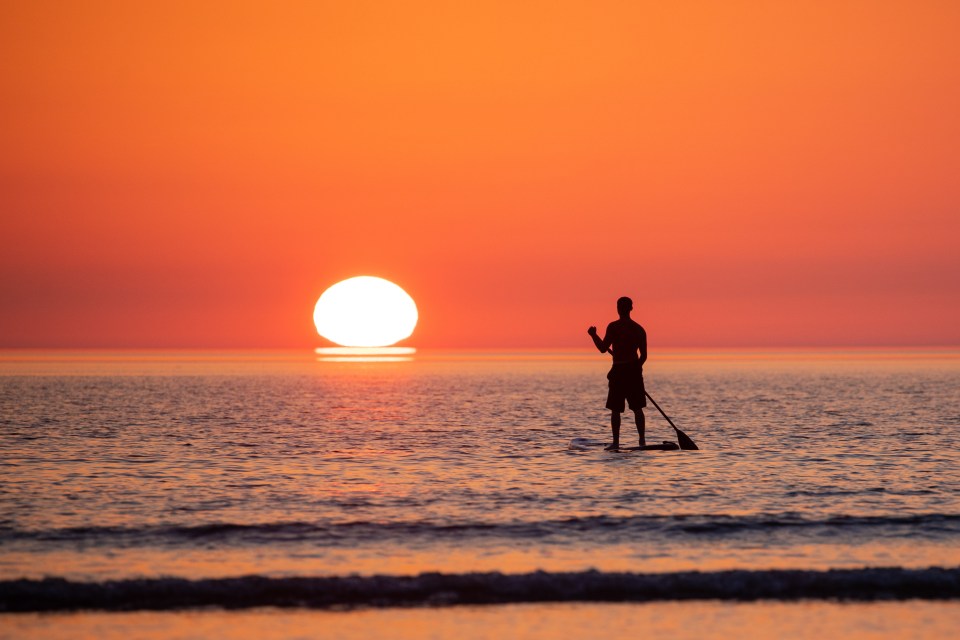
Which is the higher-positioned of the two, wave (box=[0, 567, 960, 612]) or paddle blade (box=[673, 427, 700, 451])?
paddle blade (box=[673, 427, 700, 451])

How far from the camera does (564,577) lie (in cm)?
1005

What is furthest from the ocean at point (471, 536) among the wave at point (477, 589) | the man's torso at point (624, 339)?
the man's torso at point (624, 339)

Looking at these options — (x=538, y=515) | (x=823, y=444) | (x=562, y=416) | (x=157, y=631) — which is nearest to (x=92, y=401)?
(x=562, y=416)

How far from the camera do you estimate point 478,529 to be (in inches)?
498

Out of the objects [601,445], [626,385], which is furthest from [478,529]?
[601,445]

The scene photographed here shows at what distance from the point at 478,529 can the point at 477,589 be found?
2.70 metres

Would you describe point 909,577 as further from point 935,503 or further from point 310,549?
point 310,549

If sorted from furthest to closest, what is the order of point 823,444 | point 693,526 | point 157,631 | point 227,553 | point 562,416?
point 562,416
point 823,444
point 693,526
point 227,553
point 157,631

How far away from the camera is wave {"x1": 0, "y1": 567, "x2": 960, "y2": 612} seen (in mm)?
9570

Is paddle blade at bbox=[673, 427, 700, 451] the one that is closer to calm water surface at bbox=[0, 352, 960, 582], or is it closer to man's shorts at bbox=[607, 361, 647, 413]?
calm water surface at bbox=[0, 352, 960, 582]

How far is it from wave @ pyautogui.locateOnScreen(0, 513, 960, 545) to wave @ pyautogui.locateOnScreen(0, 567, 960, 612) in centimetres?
207

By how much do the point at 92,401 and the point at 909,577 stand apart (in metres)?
39.0

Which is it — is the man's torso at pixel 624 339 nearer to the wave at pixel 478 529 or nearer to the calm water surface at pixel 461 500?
the calm water surface at pixel 461 500

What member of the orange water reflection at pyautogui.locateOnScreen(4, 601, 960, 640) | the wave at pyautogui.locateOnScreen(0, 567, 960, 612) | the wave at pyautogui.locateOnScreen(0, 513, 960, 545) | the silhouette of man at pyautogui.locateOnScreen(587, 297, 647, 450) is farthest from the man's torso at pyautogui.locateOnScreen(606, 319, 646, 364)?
the orange water reflection at pyautogui.locateOnScreen(4, 601, 960, 640)
